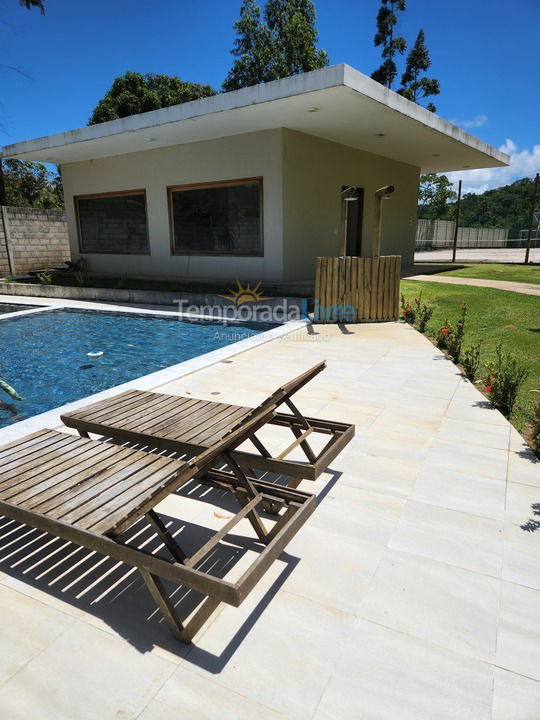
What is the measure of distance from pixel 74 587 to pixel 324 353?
4919mm

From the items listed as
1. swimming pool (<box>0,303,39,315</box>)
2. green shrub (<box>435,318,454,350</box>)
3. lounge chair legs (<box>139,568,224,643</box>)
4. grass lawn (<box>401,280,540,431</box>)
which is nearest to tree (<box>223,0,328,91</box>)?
grass lawn (<box>401,280,540,431</box>)

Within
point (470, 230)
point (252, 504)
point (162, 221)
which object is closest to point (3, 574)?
point (252, 504)

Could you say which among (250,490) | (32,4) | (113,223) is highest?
(32,4)

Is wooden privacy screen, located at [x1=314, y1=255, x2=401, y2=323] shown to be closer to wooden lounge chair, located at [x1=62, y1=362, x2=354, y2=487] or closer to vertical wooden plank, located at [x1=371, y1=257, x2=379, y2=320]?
vertical wooden plank, located at [x1=371, y1=257, x2=379, y2=320]

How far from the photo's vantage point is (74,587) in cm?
216

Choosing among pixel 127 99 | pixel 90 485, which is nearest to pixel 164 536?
pixel 90 485

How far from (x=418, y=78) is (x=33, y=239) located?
2772 cm

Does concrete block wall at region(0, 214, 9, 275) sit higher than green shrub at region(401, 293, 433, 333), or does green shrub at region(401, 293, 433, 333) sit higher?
concrete block wall at region(0, 214, 9, 275)

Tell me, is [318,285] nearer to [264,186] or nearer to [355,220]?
[264,186]

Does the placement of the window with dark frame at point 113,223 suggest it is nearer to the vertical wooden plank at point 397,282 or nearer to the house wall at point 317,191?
the house wall at point 317,191

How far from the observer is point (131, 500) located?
2.04 meters

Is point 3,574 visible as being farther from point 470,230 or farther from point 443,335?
point 470,230

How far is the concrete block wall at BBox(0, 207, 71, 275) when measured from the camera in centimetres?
1508

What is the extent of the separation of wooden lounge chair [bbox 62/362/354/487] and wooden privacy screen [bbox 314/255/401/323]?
5.71m
